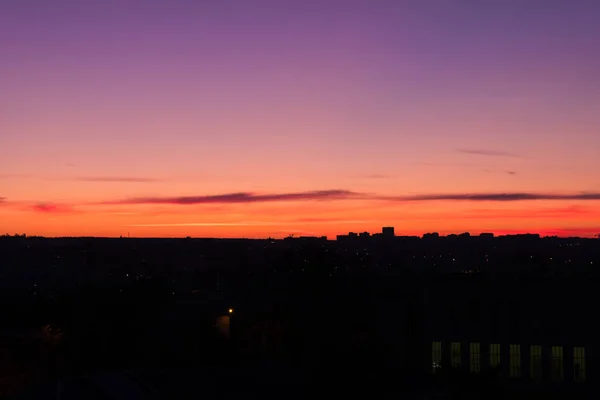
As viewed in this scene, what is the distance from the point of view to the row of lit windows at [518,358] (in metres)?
41.3

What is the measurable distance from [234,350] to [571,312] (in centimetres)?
2040

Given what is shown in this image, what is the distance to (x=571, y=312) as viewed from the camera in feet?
143

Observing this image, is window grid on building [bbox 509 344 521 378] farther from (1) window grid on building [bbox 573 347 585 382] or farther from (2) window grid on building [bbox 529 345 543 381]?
(1) window grid on building [bbox 573 347 585 382]

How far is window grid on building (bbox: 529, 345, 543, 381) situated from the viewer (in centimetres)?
4169

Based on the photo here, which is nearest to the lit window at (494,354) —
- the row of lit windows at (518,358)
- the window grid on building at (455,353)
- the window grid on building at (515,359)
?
the row of lit windows at (518,358)

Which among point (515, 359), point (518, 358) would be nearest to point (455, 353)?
point (515, 359)

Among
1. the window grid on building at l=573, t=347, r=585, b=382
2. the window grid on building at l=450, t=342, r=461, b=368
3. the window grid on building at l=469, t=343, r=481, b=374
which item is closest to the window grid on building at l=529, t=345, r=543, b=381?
the window grid on building at l=573, t=347, r=585, b=382

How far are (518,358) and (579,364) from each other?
11.2 feet

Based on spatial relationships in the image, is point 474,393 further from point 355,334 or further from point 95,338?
point 95,338

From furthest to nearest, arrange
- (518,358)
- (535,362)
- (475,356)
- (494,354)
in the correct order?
(475,356), (494,354), (518,358), (535,362)

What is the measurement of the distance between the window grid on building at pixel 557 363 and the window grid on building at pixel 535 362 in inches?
28.4

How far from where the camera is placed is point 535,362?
42.3m

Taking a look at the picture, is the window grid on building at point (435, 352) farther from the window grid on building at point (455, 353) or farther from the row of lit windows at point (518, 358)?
the window grid on building at point (455, 353)

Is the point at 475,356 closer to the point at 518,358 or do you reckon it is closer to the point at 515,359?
the point at 515,359
